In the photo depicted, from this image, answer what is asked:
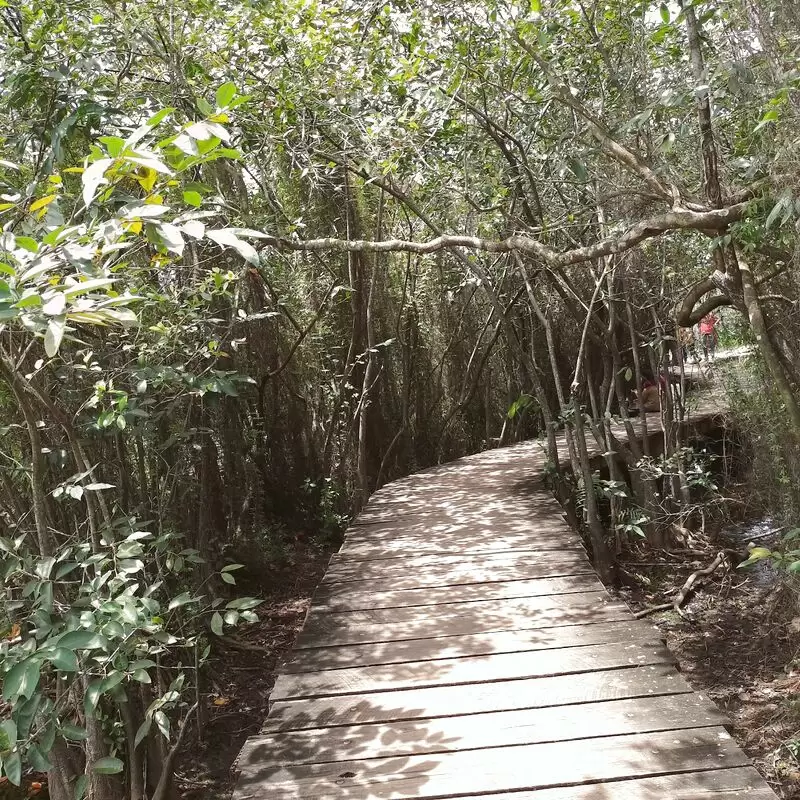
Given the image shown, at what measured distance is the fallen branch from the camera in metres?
5.70

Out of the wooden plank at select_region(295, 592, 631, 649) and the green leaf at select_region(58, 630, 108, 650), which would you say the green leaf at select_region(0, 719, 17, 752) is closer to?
the green leaf at select_region(58, 630, 108, 650)

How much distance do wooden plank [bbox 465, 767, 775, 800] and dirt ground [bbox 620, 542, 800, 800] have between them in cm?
148

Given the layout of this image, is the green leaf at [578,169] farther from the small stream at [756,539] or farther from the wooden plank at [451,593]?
the small stream at [756,539]

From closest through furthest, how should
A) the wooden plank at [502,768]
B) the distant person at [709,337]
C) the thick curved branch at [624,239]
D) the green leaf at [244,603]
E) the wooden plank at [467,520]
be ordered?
the wooden plank at [502,768], the green leaf at [244,603], the thick curved branch at [624,239], the wooden plank at [467,520], the distant person at [709,337]

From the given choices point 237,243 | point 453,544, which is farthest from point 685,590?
point 237,243

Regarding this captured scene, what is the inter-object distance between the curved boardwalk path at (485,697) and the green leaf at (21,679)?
83cm

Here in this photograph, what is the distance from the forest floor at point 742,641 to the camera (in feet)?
13.3

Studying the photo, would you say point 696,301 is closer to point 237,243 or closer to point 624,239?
point 624,239

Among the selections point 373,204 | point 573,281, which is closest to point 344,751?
point 573,281

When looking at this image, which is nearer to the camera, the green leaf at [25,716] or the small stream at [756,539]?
the green leaf at [25,716]

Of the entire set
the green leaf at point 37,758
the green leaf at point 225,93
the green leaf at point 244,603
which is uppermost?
the green leaf at point 225,93

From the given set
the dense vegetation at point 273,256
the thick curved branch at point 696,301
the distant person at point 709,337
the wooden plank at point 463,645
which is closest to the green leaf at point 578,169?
the dense vegetation at point 273,256

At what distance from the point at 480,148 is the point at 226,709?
3954 mm

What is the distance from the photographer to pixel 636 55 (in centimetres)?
387
